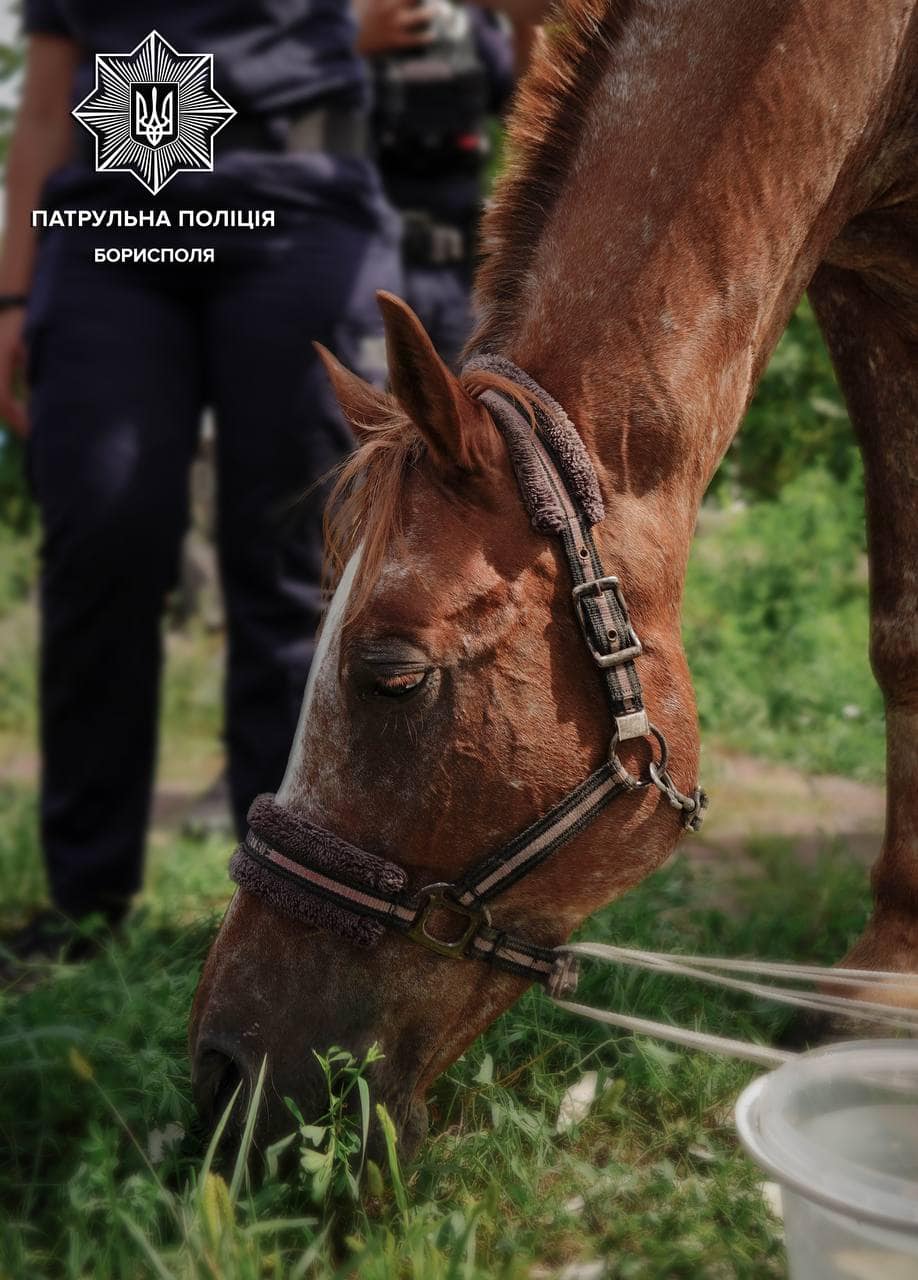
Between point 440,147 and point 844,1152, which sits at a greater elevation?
point 440,147

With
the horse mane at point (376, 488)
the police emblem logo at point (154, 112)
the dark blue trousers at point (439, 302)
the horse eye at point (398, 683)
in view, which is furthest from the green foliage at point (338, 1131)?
the dark blue trousers at point (439, 302)

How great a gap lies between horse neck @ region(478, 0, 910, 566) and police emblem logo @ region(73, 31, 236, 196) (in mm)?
1364

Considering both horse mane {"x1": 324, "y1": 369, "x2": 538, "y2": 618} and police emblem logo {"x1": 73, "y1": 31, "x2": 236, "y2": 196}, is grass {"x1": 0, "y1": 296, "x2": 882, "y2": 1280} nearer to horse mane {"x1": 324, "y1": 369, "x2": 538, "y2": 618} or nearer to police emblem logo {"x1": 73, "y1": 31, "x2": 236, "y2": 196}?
horse mane {"x1": 324, "y1": 369, "x2": 538, "y2": 618}

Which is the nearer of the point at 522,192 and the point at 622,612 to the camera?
the point at 622,612

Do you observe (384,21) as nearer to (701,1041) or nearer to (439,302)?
(439,302)

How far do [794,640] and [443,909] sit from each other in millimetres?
3034

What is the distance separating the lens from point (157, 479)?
311 cm

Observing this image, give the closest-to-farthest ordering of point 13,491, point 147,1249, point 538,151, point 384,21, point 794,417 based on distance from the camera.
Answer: point 147,1249, point 538,151, point 384,21, point 794,417, point 13,491

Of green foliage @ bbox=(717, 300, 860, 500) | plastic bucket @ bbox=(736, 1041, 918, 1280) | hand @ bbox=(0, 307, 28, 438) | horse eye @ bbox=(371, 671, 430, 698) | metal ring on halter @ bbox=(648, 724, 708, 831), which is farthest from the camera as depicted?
green foliage @ bbox=(717, 300, 860, 500)

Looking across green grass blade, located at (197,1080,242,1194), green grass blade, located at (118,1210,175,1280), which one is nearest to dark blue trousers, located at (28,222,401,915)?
green grass blade, located at (197,1080,242,1194)

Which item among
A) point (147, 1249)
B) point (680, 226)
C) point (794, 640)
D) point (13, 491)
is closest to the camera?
point (147, 1249)

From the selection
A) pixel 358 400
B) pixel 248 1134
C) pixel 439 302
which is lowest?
pixel 248 1134

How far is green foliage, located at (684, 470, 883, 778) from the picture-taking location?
4.46 m

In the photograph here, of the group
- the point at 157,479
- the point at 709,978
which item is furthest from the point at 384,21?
the point at 709,978
